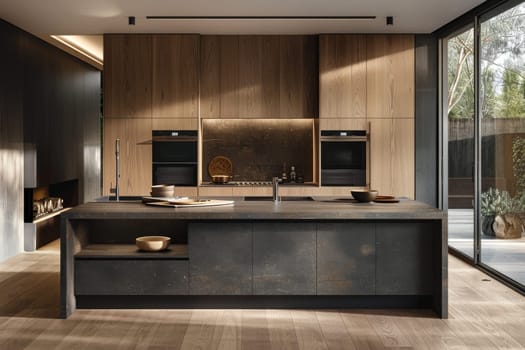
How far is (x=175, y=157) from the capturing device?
6949 mm

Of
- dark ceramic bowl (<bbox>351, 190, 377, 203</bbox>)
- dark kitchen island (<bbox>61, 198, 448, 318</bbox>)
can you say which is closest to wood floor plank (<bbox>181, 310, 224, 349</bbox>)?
dark kitchen island (<bbox>61, 198, 448, 318</bbox>)

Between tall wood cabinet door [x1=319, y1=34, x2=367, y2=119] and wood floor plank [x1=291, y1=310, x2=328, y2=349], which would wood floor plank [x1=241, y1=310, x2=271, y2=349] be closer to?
wood floor plank [x1=291, y1=310, x2=328, y2=349]

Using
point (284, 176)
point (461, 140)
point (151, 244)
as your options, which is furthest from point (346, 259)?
point (284, 176)

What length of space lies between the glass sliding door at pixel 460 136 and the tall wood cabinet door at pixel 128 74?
326 cm

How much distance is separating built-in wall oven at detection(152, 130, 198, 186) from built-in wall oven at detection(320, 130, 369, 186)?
1448 mm

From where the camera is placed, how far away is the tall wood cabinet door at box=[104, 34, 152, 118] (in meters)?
6.84

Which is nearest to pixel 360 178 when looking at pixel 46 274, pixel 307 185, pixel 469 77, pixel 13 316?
pixel 307 185

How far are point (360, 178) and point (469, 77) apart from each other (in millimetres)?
1590

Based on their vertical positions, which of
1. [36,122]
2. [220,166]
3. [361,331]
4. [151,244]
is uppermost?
[36,122]

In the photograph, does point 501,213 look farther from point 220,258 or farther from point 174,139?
point 174,139

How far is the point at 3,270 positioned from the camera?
5.93m

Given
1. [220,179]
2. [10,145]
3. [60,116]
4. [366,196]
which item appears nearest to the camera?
[366,196]

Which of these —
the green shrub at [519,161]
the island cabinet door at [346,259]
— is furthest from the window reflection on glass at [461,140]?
the island cabinet door at [346,259]

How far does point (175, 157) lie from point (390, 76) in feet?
8.33
